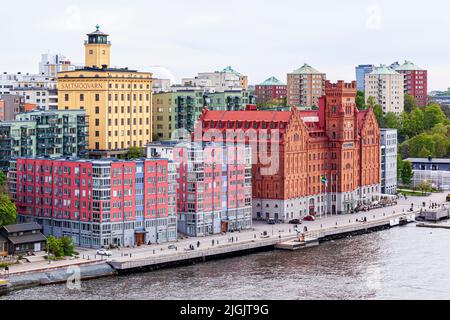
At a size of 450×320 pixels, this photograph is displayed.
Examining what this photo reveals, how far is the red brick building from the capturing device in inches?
3150

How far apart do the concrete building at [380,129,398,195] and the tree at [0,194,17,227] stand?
47.9 meters

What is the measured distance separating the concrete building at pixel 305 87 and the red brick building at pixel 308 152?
66958 millimetres

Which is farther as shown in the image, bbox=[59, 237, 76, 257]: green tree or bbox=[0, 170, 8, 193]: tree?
bbox=[0, 170, 8, 193]: tree

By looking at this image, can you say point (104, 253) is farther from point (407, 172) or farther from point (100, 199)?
point (407, 172)

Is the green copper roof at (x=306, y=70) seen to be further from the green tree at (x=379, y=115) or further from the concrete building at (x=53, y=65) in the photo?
the concrete building at (x=53, y=65)

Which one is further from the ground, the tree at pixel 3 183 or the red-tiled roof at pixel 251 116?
the red-tiled roof at pixel 251 116

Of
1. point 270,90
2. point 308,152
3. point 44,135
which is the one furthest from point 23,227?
point 270,90

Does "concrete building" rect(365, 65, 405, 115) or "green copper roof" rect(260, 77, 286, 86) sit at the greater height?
"green copper roof" rect(260, 77, 286, 86)

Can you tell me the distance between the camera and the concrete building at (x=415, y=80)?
18488 cm

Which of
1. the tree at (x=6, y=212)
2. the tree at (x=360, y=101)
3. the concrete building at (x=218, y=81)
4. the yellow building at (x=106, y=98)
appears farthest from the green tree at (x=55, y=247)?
the tree at (x=360, y=101)

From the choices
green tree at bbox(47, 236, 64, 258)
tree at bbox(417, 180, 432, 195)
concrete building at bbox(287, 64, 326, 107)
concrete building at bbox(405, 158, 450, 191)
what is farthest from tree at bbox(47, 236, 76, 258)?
concrete building at bbox(287, 64, 326, 107)

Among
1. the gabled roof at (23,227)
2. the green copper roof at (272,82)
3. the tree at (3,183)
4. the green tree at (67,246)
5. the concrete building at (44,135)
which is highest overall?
the green copper roof at (272,82)

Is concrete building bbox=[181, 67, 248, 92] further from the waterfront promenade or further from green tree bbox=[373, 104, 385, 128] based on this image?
the waterfront promenade
